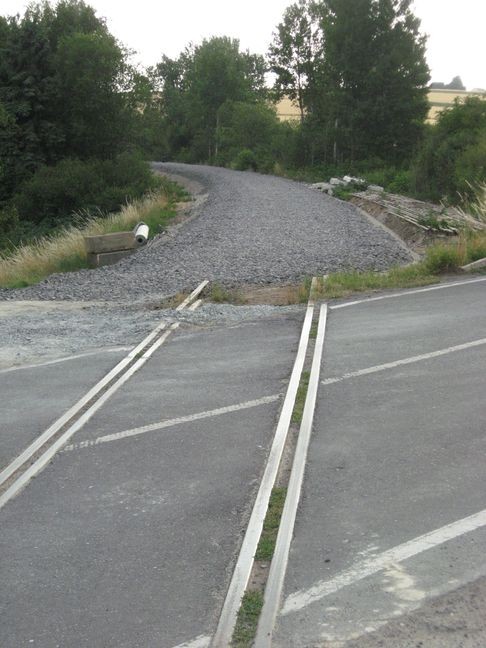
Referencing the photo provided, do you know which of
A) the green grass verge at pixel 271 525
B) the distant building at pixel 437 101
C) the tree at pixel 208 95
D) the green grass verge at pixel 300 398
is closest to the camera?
the green grass verge at pixel 271 525

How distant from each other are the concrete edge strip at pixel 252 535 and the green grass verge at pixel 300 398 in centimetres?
4

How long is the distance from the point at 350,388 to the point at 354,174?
135 ft

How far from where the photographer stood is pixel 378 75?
49812 millimetres

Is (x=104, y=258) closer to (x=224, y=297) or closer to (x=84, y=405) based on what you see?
(x=224, y=297)

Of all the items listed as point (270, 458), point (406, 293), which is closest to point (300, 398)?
point (270, 458)

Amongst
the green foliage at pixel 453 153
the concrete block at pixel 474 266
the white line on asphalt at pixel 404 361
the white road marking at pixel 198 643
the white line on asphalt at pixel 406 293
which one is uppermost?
the green foliage at pixel 453 153

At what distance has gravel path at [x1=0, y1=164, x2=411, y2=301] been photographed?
16031 millimetres

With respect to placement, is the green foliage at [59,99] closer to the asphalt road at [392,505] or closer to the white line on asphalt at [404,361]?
the white line on asphalt at [404,361]

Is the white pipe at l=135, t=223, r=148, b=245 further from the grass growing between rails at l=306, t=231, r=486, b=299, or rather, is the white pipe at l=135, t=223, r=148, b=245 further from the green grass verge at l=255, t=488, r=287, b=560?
the green grass verge at l=255, t=488, r=287, b=560

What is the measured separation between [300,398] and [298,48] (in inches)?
2592

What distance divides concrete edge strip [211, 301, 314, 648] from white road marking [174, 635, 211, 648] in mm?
33

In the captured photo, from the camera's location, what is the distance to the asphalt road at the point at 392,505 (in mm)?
3916

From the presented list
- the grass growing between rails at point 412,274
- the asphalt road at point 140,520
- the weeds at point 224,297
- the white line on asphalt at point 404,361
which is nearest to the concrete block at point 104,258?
the weeds at point 224,297

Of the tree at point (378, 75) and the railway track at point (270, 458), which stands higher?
the tree at point (378, 75)
